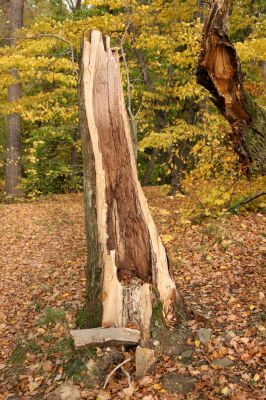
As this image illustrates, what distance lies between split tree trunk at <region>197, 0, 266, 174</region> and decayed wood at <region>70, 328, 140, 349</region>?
2.60 metres

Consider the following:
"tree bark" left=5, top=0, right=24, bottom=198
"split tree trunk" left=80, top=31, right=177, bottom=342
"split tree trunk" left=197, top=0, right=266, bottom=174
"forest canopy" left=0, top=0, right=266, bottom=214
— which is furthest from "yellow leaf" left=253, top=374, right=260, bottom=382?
"tree bark" left=5, top=0, right=24, bottom=198

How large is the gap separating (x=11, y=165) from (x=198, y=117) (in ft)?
24.4

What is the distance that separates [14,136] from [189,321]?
11.9 metres

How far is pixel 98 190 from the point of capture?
4734 mm

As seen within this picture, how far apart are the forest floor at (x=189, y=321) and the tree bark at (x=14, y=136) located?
565 cm

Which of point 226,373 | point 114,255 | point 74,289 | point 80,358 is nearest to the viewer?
point 226,373

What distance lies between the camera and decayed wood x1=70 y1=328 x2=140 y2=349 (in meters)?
4.22

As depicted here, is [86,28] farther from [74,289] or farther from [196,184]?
[74,289]

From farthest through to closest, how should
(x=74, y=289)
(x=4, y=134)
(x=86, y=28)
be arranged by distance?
1. (x=4, y=134)
2. (x=86, y=28)
3. (x=74, y=289)

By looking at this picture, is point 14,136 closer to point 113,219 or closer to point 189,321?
point 113,219

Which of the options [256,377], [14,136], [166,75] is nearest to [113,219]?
[256,377]

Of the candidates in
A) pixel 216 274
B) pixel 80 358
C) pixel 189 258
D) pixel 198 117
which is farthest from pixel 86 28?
pixel 80 358

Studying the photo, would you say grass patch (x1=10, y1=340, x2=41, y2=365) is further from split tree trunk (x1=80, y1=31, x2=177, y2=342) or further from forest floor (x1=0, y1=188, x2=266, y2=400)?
split tree trunk (x1=80, y1=31, x2=177, y2=342)

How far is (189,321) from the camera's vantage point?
15.5 ft
